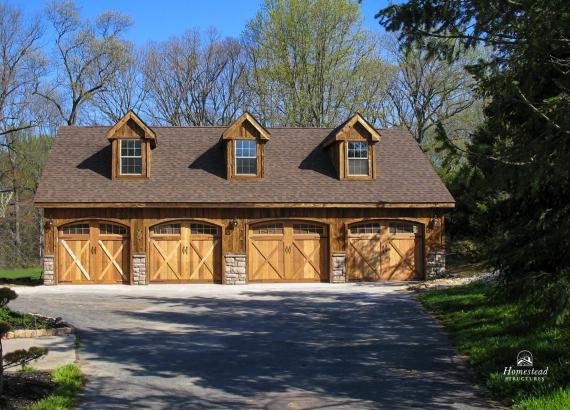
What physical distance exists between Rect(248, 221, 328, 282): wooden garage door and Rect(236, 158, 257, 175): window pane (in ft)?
7.29

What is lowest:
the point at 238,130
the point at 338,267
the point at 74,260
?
the point at 338,267

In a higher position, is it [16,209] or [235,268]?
[16,209]

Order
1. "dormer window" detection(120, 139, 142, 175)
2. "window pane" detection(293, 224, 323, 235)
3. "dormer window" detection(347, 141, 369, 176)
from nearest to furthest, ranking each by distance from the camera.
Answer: "window pane" detection(293, 224, 323, 235)
"dormer window" detection(120, 139, 142, 175)
"dormer window" detection(347, 141, 369, 176)

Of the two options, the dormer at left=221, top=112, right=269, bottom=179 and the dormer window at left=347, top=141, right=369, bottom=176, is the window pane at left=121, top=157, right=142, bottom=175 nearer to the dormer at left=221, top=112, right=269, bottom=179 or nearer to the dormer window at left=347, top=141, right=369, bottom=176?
the dormer at left=221, top=112, right=269, bottom=179

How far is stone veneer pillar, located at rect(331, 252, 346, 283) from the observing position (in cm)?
2155

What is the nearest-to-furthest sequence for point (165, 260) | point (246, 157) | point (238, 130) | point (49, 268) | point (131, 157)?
point (49, 268) → point (165, 260) → point (131, 157) → point (238, 130) → point (246, 157)

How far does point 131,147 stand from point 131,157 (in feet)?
1.19

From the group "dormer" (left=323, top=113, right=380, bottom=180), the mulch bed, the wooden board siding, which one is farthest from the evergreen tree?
"dormer" (left=323, top=113, right=380, bottom=180)

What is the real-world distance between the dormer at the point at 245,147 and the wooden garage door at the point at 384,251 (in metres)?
4.23

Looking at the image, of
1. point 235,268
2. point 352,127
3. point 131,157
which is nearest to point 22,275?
point 131,157

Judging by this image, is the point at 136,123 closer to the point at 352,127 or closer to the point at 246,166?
the point at 246,166

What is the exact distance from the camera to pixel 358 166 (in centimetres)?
2294

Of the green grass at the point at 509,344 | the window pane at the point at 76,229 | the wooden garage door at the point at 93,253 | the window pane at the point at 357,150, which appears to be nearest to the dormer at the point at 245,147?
the window pane at the point at 357,150

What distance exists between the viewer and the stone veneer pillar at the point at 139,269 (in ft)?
68.9
